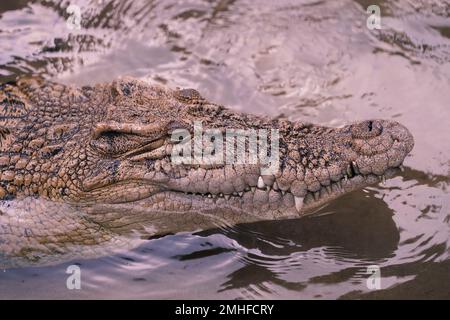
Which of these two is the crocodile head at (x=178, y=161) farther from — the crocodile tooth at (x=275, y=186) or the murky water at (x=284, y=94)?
the murky water at (x=284, y=94)

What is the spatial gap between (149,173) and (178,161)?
22 cm

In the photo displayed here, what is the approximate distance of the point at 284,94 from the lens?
213 inches

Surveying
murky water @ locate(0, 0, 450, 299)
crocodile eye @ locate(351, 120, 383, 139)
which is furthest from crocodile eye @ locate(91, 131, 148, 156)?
crocodile eye @ locate(351, 120, 383, 139)

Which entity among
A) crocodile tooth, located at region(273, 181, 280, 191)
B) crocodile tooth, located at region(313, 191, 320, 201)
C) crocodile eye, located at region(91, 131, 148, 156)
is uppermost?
crocodile eye, located at region(91, 131, 148, 156)

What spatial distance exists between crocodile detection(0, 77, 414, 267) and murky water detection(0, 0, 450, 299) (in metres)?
0.25

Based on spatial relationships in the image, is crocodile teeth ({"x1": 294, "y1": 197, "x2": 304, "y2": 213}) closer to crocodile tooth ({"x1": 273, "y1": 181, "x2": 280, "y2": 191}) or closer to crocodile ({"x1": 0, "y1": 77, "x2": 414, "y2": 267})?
crocodile ({"x1": 0, "y1": 77, "x2": 414, "y2": 267})

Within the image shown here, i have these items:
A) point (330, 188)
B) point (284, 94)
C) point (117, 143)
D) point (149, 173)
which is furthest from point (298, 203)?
point (284, 94)

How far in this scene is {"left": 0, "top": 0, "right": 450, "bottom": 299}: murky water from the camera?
398 cm

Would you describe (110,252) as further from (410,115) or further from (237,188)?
(410,115)

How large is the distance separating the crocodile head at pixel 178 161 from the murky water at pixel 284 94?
0.45m

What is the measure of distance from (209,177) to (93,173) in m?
0.81

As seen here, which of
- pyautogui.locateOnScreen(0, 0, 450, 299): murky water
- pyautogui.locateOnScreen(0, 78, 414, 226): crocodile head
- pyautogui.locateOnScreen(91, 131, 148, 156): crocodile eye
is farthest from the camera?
pyautogui.locateOnScreen(0, 0, 450, 299): murky water

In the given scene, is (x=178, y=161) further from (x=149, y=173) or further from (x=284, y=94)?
(x=284, y=94)
